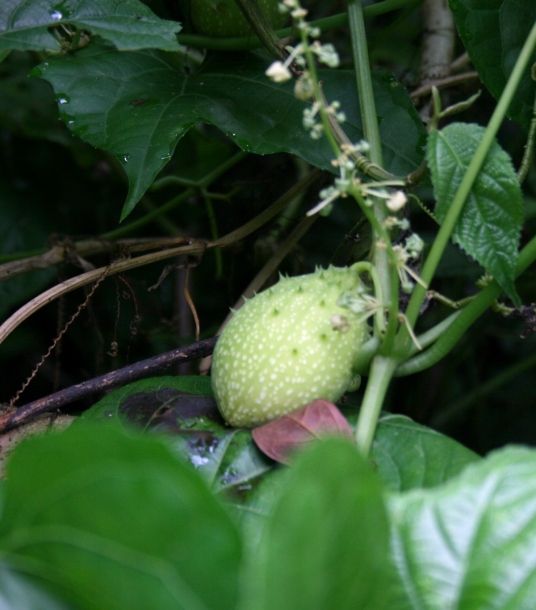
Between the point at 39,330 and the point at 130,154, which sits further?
the point at 39,330

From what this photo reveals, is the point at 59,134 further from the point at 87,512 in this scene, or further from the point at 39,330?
the point at 87,512

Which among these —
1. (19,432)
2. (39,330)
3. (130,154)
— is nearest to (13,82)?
(39,330)

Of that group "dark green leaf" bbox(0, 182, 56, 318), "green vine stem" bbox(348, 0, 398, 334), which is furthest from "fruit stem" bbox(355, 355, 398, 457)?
"dark green leaf" bbox(0, 182, 56, 318)

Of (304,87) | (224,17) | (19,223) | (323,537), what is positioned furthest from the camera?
(19,223)

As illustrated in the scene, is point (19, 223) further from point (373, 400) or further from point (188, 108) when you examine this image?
point (373, 400)

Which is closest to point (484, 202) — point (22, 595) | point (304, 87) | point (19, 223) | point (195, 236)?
point (304, 87)

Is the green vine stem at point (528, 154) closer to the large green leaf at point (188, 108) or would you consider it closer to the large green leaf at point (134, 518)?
the large green leaf at point (188, 108)
